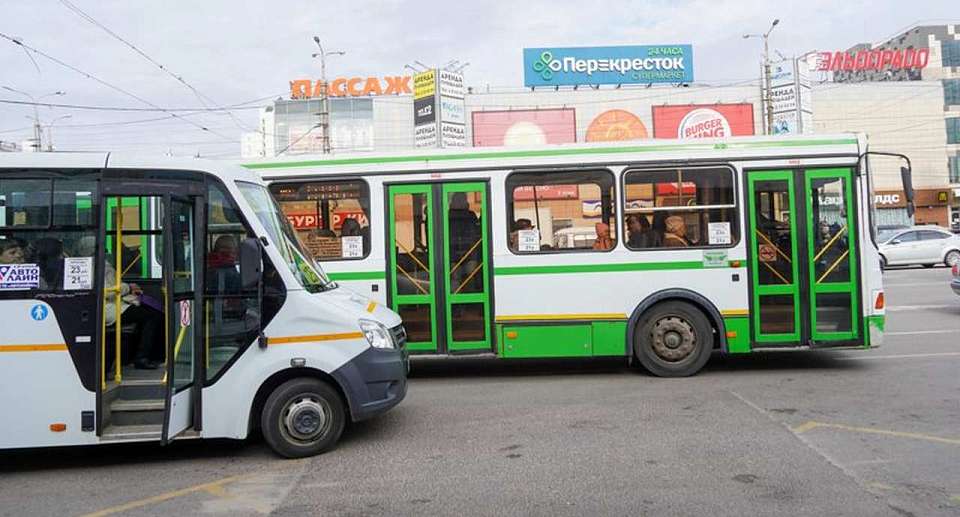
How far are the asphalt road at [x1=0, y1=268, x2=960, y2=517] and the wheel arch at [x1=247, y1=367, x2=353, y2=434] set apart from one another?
0.41 m

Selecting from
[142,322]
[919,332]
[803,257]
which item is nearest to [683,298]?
[803,257]

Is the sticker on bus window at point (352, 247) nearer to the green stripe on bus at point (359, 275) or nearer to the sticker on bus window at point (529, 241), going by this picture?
the green stripe on bus at point (359, 275)

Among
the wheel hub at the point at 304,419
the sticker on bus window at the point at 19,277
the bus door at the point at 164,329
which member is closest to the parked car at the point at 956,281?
the wheel hub at the point at 304,419

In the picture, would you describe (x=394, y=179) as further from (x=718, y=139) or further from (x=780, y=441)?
(x=780, y=441)

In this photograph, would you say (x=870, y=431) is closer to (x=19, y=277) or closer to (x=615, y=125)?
(x=19, y=277)

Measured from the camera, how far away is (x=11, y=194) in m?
5.86

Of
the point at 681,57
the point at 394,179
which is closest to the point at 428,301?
the point at 394,179

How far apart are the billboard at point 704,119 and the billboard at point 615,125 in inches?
51.0

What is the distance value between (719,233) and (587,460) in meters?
4.33

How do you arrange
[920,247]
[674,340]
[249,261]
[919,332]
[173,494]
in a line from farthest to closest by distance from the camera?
1. [920,247]
2. [919,332]
3. [674,340]
4. [249,261]
5. [173,494]

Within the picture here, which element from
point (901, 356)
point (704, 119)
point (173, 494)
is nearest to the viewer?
point (173, 494)

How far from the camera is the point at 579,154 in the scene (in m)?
9.12

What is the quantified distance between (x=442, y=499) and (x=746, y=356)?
683cm

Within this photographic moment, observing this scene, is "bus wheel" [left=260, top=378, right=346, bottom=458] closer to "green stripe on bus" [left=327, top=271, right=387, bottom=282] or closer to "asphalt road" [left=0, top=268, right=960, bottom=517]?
"asphalt road" [left=0, top=268, right=960, bottom=517]
